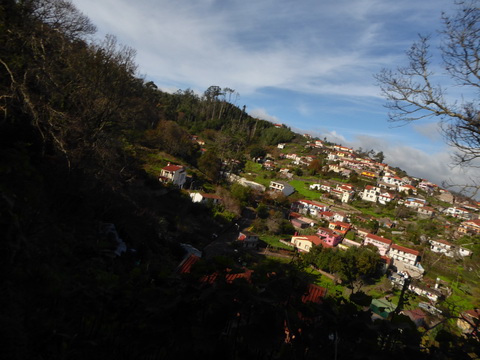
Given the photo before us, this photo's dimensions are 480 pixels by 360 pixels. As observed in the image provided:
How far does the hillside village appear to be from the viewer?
10449 mm

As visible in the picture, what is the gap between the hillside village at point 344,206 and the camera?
1045cm

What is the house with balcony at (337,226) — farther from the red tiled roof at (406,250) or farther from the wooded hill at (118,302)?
the wooded hill at (118,302)

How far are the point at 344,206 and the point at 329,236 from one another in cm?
1328

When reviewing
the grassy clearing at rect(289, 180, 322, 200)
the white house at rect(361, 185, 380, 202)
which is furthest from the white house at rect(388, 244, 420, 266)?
the white house at rect(361, 185, 380, 202)

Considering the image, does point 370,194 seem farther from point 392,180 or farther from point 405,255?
point 405,255

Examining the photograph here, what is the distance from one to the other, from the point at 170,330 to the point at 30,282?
6.37ft

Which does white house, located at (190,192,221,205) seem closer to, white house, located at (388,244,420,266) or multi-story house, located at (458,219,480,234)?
white house, located at (388,244,420,266)

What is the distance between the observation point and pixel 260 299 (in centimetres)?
130

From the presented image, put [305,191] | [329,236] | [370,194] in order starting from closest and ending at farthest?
[329,236] → [305,191] → [370,194]

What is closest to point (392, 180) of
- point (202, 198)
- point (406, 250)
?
point (406, 250)

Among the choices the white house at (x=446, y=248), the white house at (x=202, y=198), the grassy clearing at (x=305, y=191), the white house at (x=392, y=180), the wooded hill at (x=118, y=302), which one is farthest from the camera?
the white house at (x=392, y=180)

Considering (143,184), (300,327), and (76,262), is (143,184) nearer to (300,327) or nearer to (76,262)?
(76,262)

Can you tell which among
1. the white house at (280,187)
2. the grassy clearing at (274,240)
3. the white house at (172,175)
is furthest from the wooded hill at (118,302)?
the white house at (280,187)

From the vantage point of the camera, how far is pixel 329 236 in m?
26.5
